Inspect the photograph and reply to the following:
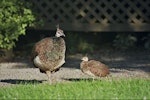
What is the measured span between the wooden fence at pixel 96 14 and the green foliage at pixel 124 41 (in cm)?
32

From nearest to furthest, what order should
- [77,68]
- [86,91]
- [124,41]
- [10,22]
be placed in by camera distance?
[86,91]
[77,68]
[10,22]
[124,41]

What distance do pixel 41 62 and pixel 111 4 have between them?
604 cm

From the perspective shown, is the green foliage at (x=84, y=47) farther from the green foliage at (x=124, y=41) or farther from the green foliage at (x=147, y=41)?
the green foliage at (x=147, y=41)

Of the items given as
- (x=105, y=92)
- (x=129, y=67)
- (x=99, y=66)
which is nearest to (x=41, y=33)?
(x=129, y=67)

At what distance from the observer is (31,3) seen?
1397cm

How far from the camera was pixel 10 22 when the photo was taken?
12.9 meters

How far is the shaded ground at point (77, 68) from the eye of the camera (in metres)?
10.4

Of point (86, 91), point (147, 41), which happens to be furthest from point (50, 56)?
point (147, 41)

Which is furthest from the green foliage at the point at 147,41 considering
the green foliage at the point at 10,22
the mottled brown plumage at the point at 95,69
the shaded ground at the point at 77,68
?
the mottled brown plumage at the point at 95,69

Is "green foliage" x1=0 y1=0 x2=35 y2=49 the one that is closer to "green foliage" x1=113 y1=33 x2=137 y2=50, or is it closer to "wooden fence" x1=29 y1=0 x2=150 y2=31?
"wooden fence" x1=29 y1=0 x2=150 y2=31

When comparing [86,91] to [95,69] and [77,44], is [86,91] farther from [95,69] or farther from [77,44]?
[77,44]

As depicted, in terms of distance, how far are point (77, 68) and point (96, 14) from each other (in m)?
3.14

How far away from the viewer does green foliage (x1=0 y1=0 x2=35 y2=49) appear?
506 inches

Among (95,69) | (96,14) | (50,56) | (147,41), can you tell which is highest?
(96,14)
